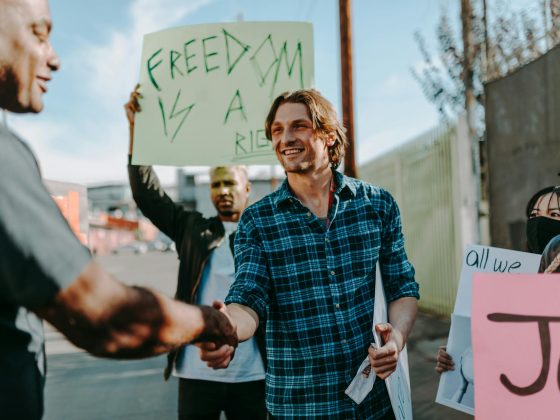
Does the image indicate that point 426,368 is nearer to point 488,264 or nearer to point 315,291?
point 488,264

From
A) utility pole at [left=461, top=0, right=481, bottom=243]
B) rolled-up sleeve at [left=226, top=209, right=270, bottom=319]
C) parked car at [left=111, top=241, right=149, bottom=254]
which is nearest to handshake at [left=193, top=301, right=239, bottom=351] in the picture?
rolled-up sleeve at [left=226, top=209, right=270, bottom=319]

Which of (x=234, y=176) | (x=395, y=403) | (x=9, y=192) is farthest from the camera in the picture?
(x=234, y=176)

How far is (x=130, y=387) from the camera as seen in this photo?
19.1 feet

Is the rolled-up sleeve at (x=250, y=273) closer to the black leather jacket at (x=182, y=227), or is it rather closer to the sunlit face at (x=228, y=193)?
the black leather jacket at (x=182, y=227)

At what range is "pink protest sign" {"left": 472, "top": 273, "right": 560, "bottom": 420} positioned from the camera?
125cm

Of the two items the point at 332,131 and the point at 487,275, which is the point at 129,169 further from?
the point at 487,275

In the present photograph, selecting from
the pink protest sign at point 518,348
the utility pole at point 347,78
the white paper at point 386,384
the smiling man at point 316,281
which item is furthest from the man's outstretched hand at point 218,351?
the utility pole at point 347,78

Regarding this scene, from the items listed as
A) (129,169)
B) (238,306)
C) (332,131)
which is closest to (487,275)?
(238,306)

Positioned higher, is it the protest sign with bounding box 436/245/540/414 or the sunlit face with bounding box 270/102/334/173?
the sunlit face with bounding box 270/102/334/173

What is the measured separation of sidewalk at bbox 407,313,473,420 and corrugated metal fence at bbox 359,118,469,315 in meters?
0.44

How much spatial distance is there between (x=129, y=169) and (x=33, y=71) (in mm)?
1789

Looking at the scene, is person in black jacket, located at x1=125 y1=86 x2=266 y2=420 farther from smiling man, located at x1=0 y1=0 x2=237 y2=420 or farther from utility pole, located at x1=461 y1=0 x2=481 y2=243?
utility pole, located at x1=461 y1=0 x2=481 y2=243

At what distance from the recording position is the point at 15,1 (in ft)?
3.58

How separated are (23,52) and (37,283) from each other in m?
0.46
